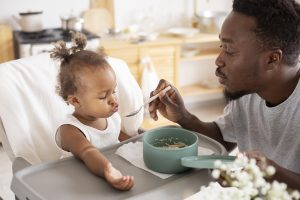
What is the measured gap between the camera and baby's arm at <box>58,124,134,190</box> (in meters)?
1.14

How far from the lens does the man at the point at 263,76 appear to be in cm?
126

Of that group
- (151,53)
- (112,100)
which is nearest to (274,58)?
(112,100)

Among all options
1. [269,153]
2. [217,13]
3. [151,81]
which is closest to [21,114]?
[269,153]

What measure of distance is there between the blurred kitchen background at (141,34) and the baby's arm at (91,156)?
1583 mm

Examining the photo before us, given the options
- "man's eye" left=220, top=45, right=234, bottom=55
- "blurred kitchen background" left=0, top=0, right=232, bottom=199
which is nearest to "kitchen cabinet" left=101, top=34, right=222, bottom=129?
"blurred kitchen background" left=0, top=0, right=232, bottom=199

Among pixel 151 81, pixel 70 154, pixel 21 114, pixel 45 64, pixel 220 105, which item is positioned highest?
pixel 45 64

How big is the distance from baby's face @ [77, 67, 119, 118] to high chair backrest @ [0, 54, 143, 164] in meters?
0.17

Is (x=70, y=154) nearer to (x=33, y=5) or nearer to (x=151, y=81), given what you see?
(x=151, y=81)

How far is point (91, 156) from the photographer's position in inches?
49.2

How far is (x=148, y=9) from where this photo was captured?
392 cm

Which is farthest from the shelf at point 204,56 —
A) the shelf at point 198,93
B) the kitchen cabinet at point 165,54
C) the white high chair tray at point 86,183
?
the white high chair tray at point 86,183

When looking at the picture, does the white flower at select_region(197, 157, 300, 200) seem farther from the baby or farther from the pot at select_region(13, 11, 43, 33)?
the pot at select_region(13, 11, 43, 33)

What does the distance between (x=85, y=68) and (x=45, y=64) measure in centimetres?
27

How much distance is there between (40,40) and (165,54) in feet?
3.55
